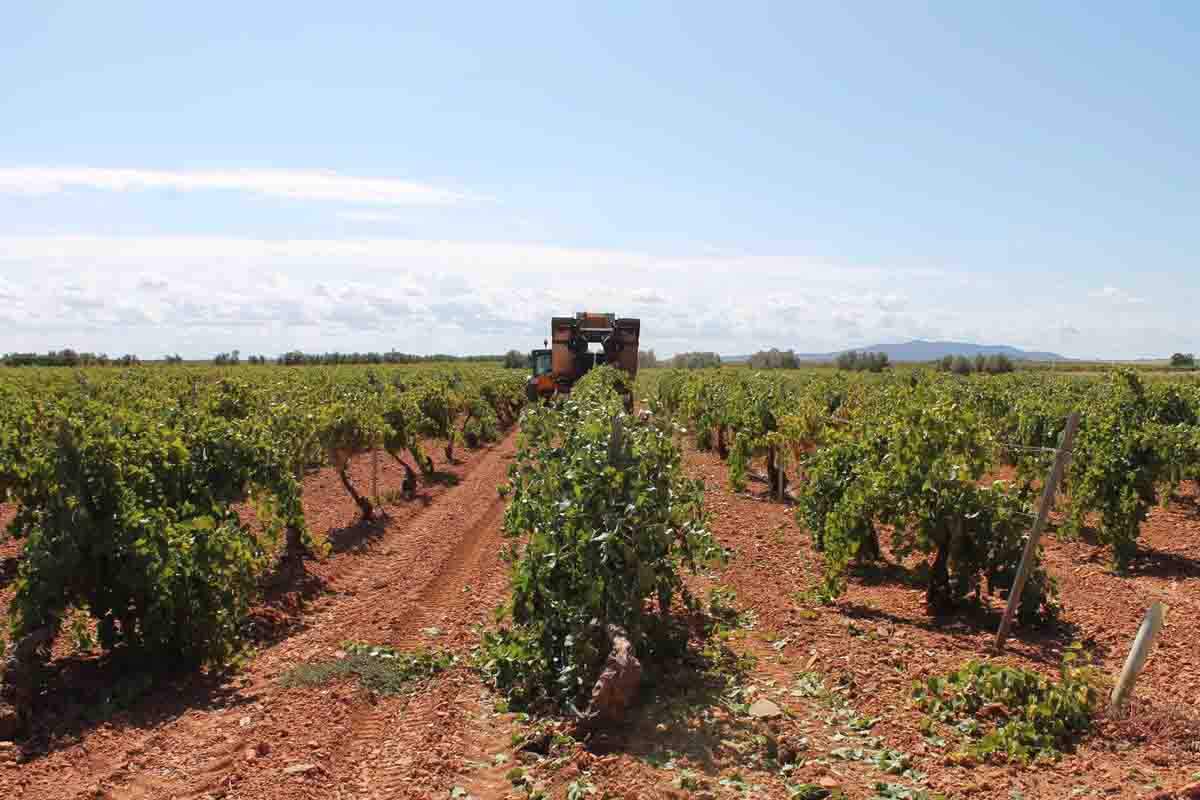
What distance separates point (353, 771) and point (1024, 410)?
1803 centimetres

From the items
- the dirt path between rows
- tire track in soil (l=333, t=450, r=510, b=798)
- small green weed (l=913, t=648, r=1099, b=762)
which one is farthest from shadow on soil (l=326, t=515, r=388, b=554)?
small green weed (l=913, t=648, r=1099, b=762)

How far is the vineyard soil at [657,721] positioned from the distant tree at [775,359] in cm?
7935

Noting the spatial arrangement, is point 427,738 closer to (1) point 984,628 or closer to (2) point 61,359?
(1) point 984,628

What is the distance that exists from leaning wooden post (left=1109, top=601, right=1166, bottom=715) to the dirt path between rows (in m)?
4.44

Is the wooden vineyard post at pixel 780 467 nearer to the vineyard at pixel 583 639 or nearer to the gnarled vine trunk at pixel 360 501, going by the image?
the vineyard at pixel 583 639

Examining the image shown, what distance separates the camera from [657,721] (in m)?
5.97

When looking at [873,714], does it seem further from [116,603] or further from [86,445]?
[86,445]

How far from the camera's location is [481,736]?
5949 mm

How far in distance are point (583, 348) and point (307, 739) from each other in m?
20.0

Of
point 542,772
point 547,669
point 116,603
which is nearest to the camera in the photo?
point 542,772

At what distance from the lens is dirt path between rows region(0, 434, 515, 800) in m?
5.25

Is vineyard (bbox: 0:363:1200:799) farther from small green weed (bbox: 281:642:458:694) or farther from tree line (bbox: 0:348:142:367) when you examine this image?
tree line (bbox: 0:348:142:367)

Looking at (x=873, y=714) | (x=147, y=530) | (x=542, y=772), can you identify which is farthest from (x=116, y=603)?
(x=873, y=714)

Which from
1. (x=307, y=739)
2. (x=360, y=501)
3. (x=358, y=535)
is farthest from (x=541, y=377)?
(x=307, y=739)
